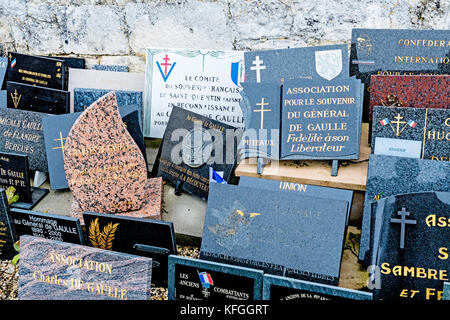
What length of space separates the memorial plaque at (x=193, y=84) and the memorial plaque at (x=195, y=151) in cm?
49

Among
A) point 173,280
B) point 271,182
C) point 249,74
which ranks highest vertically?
point 249,74

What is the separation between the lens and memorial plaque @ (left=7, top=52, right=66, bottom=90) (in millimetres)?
4598

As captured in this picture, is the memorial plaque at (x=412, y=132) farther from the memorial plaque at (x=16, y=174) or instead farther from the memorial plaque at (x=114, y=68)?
the memorial plaque at (x=114, y=68)

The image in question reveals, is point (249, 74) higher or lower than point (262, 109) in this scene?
higher

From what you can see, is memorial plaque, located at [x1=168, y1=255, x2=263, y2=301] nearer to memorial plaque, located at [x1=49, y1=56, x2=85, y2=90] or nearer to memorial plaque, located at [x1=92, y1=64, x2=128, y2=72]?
memorial plaque, located at [x1=92, y1=64, x2=128, y2=72]

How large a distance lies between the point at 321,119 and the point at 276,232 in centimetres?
93

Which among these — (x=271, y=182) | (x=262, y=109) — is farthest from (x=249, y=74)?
(x=271, y=182)

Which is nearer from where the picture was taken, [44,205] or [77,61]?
[44,205]

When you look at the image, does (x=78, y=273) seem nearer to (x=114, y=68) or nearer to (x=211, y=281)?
(x=211, y=281)

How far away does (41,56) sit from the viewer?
471 centimetres

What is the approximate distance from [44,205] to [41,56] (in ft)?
5.60

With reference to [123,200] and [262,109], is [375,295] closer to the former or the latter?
[262,109]

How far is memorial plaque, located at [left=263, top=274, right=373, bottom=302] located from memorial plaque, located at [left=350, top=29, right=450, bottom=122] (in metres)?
1.82

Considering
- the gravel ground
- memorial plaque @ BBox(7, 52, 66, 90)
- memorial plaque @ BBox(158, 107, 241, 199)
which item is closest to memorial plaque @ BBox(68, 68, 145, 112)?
memorial plaque @ BBox(7, 52, 66, 90)
